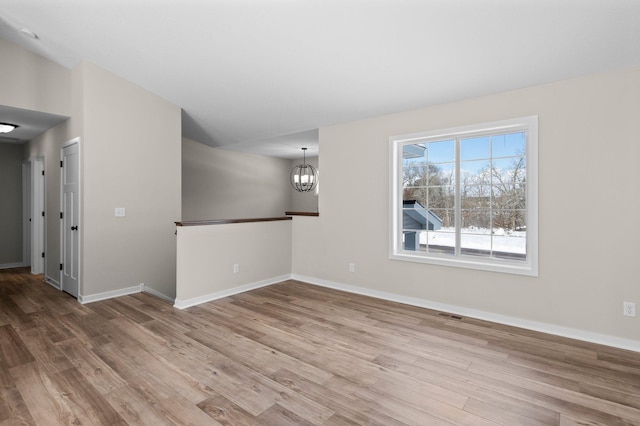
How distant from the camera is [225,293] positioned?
4.32 metres

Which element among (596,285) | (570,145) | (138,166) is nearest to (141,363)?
(138,166)

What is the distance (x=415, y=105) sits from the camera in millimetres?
3854

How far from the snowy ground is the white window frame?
0.12 meters

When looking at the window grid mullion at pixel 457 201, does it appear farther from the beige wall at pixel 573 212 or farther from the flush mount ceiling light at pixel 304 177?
the flush mount ceiling light at pixel 304 177

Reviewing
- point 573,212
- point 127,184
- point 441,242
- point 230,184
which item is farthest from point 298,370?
point 230,184

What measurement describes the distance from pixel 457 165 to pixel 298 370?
2719mm

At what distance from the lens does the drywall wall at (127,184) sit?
4098 millimetres

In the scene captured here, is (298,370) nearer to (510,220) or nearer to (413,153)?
(510,220)

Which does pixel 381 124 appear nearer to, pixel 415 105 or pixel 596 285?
pixel 415 105

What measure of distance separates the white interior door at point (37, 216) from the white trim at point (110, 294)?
89.1 inches

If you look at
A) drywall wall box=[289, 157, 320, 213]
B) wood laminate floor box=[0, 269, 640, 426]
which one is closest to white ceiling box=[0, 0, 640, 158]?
wood laminate floor box=[0, 269, 640, 426]

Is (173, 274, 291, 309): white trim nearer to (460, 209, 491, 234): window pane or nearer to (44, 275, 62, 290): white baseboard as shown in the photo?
(44, 275, 62, 290): white baseboard

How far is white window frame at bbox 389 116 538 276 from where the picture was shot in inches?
127

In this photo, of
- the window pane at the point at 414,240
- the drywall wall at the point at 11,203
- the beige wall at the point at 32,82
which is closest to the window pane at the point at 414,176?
the window pane at the point at 414,240
